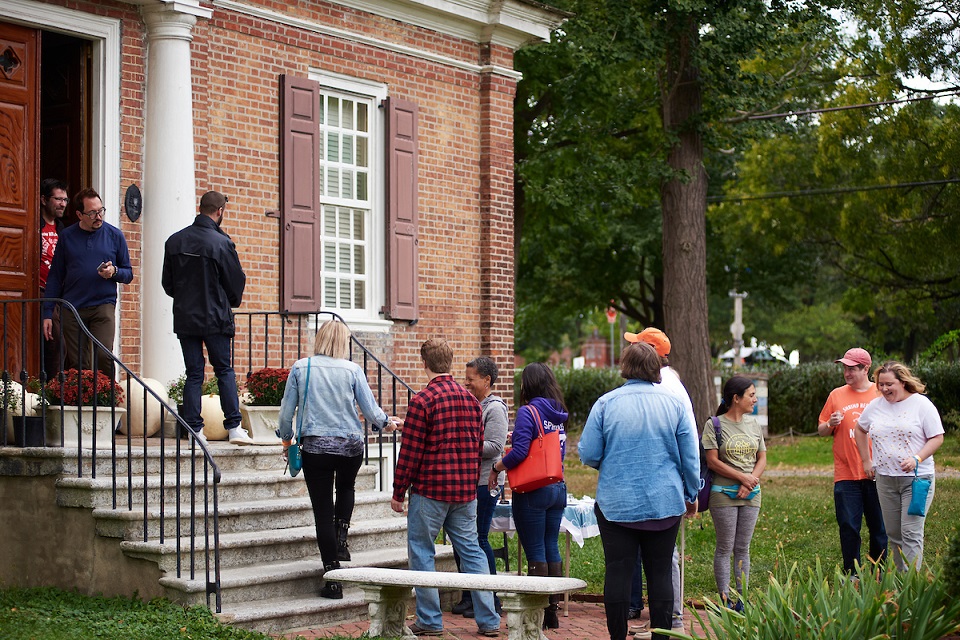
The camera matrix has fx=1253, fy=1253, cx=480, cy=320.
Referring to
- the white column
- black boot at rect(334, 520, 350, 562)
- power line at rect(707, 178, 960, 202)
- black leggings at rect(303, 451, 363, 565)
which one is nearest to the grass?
black boot at rect(334, 520, 350, 562)

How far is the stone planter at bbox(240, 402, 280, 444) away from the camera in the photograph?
381 inches

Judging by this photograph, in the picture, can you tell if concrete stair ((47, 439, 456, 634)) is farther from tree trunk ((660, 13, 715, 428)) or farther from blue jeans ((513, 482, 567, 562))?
tree trunk ((660, 13, 715, 428))

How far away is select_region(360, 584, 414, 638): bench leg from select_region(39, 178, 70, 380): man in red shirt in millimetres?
3494

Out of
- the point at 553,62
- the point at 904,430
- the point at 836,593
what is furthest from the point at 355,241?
the point at 553,62

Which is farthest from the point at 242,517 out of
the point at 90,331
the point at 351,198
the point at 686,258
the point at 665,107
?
the point at 665,107

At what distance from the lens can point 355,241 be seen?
12.4m

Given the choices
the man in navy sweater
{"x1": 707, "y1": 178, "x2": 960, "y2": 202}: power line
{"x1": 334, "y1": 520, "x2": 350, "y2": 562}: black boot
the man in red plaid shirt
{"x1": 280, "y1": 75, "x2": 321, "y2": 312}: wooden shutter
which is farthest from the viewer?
{"x1": 707, "y1": 178, "x2": 960, "y2": 202}: power line

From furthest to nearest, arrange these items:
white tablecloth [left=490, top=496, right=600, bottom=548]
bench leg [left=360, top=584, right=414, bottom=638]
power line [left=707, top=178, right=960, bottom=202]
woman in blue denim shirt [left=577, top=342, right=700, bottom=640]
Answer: power line [left=707, top=178, right=960, bottom=202]
white tablecloth [left=490, top=496, right=600, bottom=548]
bench leg [left=360, top=584, right=414, bottom=638]
woman in blue denim shirt [left=577, top=342, right=700, bottom=640]

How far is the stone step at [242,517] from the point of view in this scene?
8.00 m

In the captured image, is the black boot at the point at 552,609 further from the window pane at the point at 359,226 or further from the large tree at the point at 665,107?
the large tree at the point at 665,107

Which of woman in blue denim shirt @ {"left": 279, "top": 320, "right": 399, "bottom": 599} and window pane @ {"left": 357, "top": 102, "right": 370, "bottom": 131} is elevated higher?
window pane @ {"left": 357, "top": 102, "right": 370, "bottom": 131}

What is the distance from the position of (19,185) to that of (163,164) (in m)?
1.14

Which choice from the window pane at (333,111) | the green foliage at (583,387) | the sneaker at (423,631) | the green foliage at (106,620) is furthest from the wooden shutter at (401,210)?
the green foliage at (583,387)

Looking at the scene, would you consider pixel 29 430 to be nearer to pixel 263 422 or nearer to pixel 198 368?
pixel 198 368
